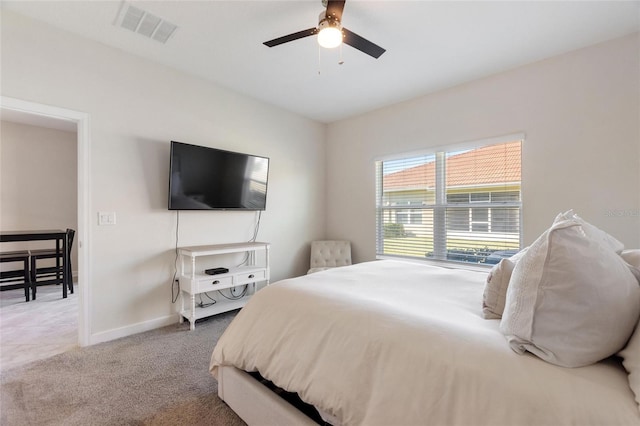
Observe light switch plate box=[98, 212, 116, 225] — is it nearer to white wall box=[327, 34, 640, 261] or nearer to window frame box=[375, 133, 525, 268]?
A: window frame box=[375, 133, 525, 268]

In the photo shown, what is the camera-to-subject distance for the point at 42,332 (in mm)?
2857

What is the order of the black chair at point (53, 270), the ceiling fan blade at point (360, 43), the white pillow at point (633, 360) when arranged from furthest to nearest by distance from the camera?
the black chair at point (53, 270)
the ceiling fan blade at point (360, 43)
the white pillow at point (633, 360)

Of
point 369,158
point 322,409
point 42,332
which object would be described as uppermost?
point 369,158

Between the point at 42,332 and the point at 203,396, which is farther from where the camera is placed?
the point at 42,332

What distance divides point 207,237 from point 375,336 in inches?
107

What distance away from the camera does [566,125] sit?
272 cm

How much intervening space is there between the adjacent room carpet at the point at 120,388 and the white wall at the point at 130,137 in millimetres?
443

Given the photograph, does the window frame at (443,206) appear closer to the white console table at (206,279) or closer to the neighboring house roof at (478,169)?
the neighboring house roof at (478,169)

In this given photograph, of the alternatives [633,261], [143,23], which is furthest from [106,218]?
[633,261]

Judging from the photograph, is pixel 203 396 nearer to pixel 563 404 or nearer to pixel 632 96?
pixel 563 404

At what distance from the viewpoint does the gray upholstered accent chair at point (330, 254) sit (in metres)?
4.28

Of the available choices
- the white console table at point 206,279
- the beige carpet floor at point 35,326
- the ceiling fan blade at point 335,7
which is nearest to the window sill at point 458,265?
the white console table at point 206,279

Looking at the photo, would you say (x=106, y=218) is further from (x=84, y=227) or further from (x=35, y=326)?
(x=35, y=326)

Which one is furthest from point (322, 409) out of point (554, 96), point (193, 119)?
point (554, 96)
